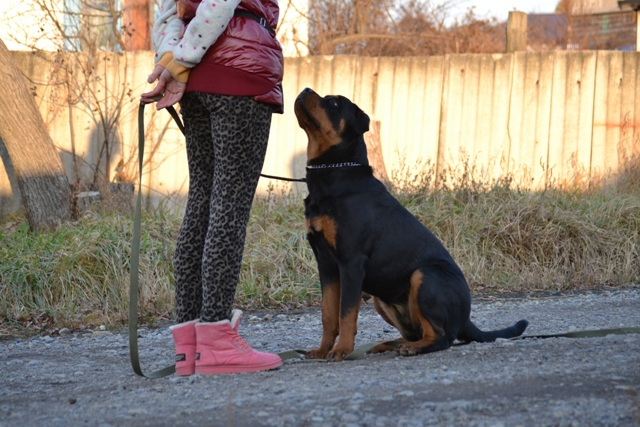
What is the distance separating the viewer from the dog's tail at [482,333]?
4191 millimetres

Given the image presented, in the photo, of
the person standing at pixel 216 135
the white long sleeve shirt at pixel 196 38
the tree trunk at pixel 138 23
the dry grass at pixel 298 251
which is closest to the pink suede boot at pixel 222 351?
the person standing at pixel 216 135

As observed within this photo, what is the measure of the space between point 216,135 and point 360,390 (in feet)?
4.06

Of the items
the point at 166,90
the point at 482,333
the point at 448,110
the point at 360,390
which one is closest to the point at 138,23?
the point at 448,110

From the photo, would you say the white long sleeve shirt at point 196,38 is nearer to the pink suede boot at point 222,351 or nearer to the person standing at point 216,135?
the person standing at point 216,135

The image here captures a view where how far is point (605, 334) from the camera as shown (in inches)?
168

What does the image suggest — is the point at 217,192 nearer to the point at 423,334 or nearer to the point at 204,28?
the point at 204,28

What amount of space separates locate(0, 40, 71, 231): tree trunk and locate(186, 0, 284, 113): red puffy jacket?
4911 mm

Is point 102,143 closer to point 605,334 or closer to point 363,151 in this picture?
point 363,151

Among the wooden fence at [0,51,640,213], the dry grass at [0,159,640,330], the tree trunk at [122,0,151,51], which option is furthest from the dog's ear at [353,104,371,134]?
the tree trunk at [122,0,151,51]

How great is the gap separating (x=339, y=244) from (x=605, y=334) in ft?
5.15

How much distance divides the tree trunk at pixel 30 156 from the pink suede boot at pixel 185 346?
15.2 ft

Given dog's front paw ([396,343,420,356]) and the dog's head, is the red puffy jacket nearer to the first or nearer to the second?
the dog's head

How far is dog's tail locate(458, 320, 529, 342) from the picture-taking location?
13.8ft

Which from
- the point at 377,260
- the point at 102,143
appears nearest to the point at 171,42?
the point at 377,260
